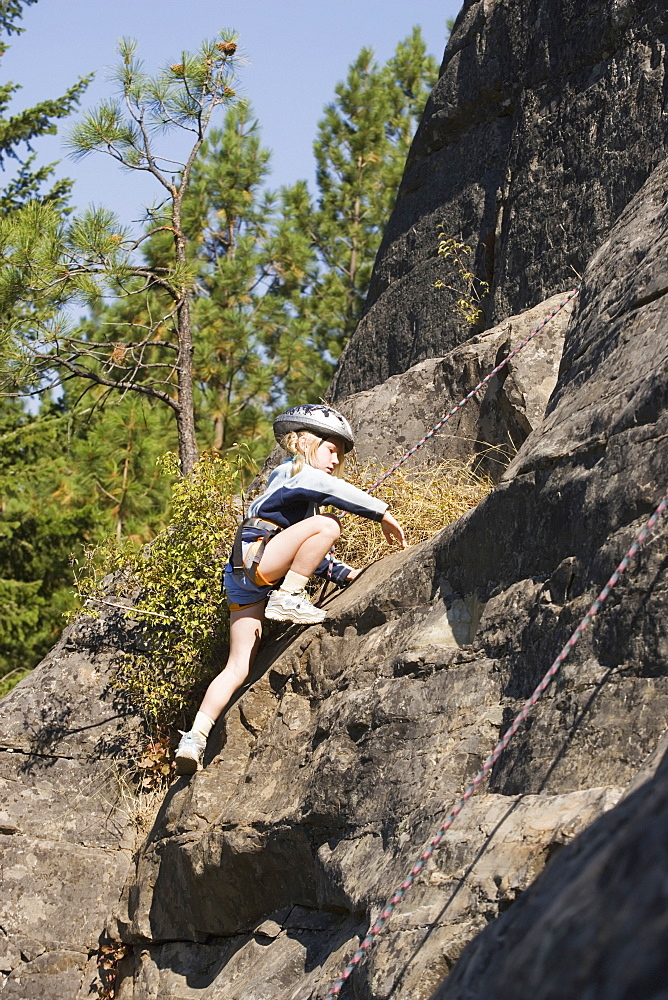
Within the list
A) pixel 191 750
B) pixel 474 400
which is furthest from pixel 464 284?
pixel 191 750

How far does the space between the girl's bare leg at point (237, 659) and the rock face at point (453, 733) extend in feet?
0.33

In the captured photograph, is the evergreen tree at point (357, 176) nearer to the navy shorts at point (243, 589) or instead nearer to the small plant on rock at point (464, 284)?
the small plant on rock at point (464, 284)

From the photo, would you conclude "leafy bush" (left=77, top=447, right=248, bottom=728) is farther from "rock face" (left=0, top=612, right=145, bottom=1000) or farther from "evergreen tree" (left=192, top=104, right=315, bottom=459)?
"evergreen tree" (left=192, top=104, right=315, bottom=459)

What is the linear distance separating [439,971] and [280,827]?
1621mm

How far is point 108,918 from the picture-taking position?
6668 mm

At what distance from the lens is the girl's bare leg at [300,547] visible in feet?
19.2

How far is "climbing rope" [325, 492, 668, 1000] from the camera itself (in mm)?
3730

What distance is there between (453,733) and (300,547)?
5.41 feet

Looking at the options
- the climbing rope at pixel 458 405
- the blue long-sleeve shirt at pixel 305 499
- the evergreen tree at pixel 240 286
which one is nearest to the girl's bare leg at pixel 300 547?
the blue long-sleeve shirt at pixel 305 499

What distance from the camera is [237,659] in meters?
6.06

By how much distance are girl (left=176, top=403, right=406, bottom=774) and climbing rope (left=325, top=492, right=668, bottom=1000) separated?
193 cm

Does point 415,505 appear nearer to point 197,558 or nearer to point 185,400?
point 197,558

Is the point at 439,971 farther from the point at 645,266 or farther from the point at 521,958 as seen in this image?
the point at 645,266

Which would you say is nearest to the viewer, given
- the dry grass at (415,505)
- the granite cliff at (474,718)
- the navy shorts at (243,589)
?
the granite cliff at (474,718)
